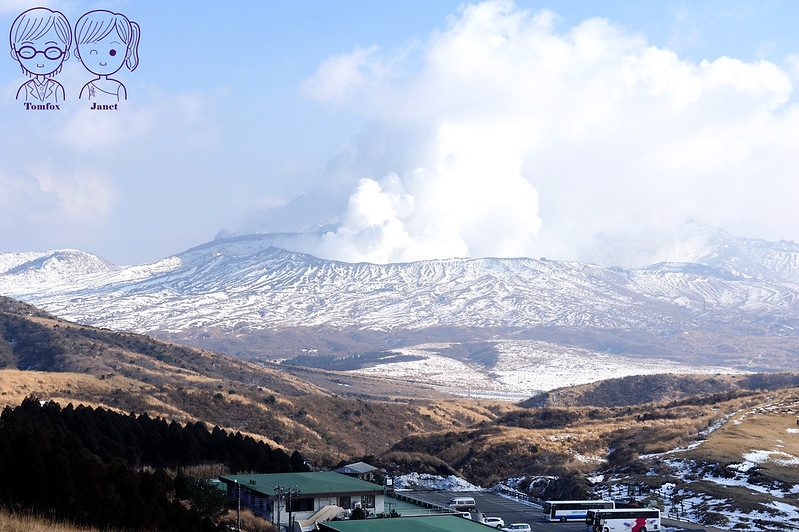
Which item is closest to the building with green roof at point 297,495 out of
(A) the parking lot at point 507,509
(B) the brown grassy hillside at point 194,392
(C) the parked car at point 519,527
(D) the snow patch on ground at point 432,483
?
(C) the parked car at point 519,527

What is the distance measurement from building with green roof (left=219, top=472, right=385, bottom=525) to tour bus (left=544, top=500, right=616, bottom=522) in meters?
10.5

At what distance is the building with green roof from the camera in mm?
37000

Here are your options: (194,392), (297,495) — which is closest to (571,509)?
(297,495)

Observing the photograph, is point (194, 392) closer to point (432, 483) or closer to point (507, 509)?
point (432, 483)

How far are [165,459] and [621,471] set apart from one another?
3042 centimetres

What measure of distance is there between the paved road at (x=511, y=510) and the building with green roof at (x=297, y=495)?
8807 millimetres

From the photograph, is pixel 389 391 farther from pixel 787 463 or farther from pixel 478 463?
pixel 787 463

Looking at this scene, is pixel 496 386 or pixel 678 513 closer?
pixel 678 513

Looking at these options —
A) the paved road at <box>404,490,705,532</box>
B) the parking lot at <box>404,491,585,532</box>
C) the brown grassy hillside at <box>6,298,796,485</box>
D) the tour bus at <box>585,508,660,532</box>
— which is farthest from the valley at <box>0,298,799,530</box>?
the parking lot at <box>404,491,585,532</box>

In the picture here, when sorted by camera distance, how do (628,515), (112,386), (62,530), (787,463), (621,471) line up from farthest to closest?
1. (112,386)
2. (621,471)
3. (787,463)
4. (628,515)
5. (62,530)

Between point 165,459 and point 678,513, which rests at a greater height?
point 165,459

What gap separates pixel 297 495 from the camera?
36.9 metres

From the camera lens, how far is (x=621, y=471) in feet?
191

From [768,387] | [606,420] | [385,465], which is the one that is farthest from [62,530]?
[768,387]
